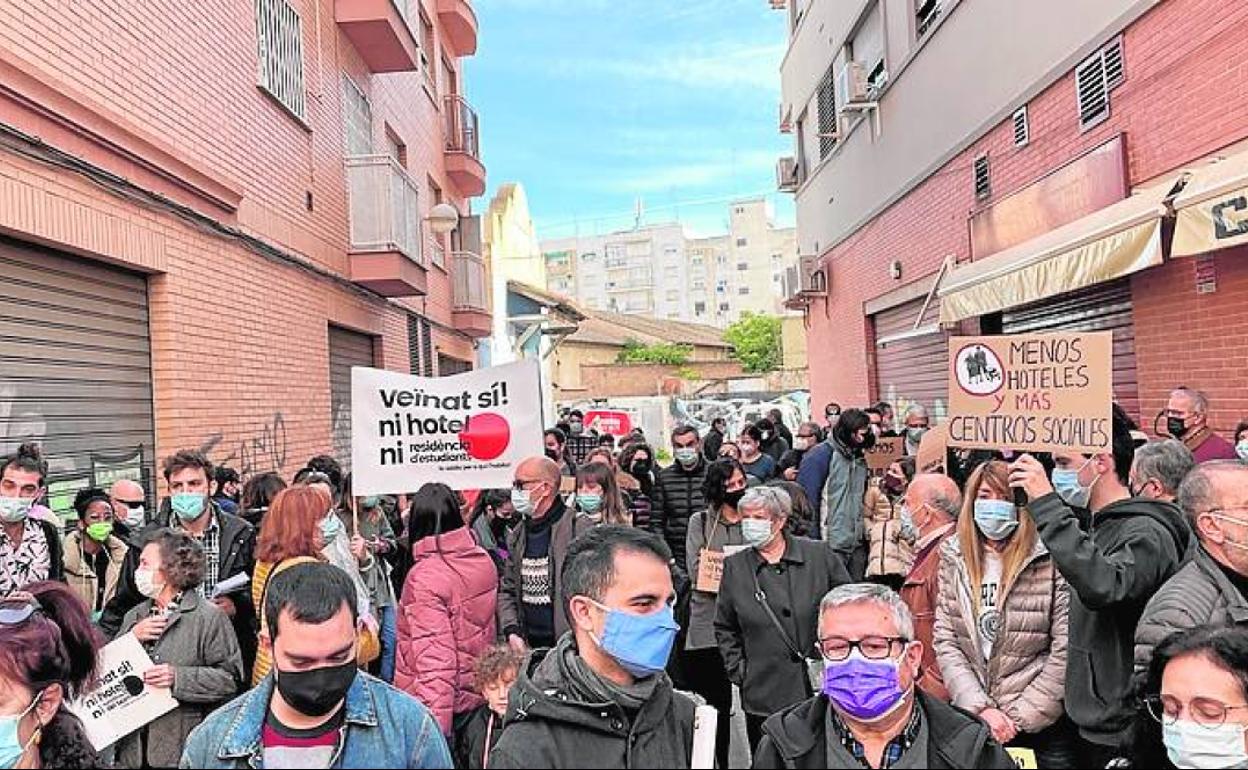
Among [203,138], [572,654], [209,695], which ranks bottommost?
[209,695]

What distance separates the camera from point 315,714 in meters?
2.78

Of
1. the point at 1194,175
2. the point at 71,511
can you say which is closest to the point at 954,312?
the point at 1194,175

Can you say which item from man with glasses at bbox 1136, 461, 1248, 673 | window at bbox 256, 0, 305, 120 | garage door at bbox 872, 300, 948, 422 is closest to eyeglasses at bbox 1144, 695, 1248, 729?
man with glasses at bbox 1136, 461, 1248, 673

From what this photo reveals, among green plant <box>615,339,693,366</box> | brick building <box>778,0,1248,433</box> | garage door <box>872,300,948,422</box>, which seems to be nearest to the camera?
brick building <box>778,0,1248,433</box>

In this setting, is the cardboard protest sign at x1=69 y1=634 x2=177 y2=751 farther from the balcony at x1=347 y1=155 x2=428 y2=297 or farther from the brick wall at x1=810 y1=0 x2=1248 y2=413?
the balcony at x1=347 y1=155 x2=428 y2=297

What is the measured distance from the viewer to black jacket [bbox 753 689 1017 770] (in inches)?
115

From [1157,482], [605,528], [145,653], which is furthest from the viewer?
[1157,482]

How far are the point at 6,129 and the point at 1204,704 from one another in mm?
6347

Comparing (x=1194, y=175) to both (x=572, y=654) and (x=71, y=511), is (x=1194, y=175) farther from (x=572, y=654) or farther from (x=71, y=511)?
(x=71, y=511)

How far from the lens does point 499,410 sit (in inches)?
273

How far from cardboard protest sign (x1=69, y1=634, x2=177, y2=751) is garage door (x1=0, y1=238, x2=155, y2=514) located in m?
3.01

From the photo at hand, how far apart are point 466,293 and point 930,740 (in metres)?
21.2

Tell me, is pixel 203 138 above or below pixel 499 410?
above

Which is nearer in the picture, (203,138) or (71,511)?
(71,511)
